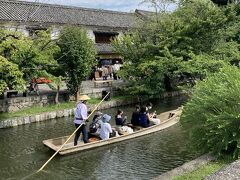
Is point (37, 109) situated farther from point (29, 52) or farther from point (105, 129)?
point (105, 129)

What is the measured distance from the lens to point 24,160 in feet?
47.1

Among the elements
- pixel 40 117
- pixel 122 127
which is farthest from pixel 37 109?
pixel 122 127

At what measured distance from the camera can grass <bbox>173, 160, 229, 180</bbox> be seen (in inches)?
362

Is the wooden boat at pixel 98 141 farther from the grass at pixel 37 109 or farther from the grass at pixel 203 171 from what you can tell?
the grass at pixel 37 109

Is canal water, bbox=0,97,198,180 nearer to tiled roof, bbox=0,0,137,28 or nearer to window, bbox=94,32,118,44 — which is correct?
tiled roof, bbox=0,0,137,28

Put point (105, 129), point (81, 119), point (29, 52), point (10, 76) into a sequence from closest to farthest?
point (81, 119) → point (105, 129) → point (10, 76) → point (29, 52)

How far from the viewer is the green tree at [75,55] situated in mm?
24250

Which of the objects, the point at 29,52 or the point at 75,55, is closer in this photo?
the point at 29,52

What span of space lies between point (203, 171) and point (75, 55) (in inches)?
637

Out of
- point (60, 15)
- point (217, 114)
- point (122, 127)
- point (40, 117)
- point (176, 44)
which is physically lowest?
point (40, 117)

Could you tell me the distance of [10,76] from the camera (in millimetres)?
20344

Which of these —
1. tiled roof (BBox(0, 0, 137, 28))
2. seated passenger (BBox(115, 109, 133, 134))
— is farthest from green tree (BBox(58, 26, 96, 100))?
seated passenger (BBox(115, 109, 133, 134))

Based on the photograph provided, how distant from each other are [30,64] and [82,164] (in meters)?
10.2

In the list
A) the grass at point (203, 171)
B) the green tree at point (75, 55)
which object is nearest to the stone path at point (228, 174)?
the grass at point (203, 171)
